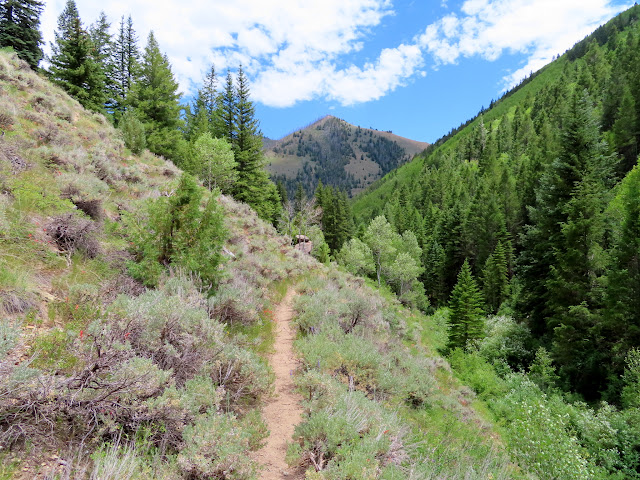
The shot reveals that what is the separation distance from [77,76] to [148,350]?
27.2 meters

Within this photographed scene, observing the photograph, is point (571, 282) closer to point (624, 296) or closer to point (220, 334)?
point (624, 296)

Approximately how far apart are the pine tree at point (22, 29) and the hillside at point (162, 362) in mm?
19127

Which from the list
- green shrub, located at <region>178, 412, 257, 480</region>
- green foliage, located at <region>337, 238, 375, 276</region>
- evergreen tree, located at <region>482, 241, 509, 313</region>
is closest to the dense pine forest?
green shrub, located at <region>178, 412, 257, 480</region>

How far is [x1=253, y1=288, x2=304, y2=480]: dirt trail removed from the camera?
159 inches

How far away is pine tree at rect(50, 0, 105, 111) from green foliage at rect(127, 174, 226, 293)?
21.3 meters

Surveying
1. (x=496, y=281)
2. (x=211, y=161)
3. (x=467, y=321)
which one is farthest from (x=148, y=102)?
(x=496, y=281)

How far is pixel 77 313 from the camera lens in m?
4.43

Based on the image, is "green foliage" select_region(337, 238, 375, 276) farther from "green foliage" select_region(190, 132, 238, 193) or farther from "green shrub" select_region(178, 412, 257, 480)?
"green shrub" select_region(178, 412, 257, 480)

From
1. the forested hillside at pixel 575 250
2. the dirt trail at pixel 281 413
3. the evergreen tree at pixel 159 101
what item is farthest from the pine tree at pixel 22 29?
the forested hillside at pixel 575 250

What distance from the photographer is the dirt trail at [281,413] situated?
4.04 m

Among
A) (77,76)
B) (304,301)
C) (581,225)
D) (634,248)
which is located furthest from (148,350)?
(77,76)

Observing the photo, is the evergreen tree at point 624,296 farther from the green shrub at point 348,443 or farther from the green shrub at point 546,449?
the green shrub at point 348,443

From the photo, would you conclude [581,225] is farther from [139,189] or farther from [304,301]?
[139,189]

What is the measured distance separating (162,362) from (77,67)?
27.6 metres
